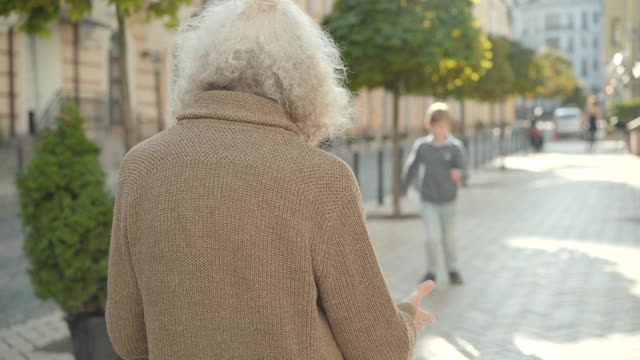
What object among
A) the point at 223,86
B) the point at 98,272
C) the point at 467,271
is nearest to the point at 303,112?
the point at 223,86

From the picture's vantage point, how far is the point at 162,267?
7.50 feet

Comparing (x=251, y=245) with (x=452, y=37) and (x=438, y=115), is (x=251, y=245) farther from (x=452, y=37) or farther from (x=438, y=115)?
(x=452, y=37)

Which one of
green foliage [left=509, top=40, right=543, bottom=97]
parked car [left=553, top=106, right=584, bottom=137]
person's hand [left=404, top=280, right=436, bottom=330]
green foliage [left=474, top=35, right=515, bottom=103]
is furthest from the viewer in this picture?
parked car [left=553, top=106, right=584, bottom=137]

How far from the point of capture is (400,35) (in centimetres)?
1455

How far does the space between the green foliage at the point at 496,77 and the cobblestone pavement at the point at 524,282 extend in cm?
1228

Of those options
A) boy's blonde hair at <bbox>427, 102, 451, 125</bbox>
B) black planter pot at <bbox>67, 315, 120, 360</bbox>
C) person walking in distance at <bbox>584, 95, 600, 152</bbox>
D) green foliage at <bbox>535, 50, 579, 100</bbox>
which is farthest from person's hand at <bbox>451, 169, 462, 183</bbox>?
green foliage at <bbox>535, 50, 579, 100</bbox>

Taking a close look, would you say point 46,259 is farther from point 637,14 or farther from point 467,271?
point 637,14

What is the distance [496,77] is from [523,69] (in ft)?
15.6

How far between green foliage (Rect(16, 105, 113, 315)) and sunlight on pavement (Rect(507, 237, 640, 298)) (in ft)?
16.6

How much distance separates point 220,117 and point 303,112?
0.60 ft

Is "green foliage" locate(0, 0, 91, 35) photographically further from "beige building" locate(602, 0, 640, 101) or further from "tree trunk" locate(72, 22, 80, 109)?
"beige building" locate(602, 0, 640, 101)

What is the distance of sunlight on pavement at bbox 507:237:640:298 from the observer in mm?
10000

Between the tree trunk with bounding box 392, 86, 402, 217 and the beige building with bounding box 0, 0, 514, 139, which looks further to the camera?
the beige building with bounding box 0, 0, 514, 139

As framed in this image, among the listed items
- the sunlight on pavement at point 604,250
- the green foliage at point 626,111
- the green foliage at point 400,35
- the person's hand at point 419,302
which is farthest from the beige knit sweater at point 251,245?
the green foliage at point 626,111
